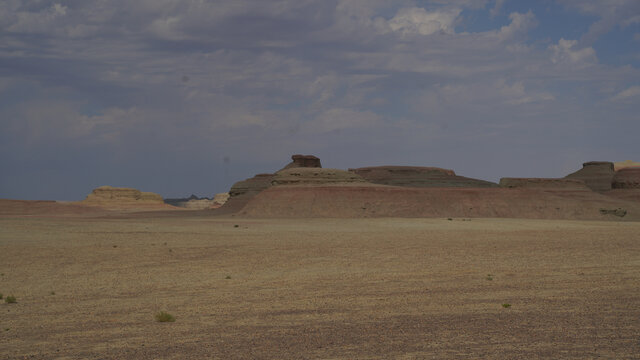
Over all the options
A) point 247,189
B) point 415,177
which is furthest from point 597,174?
point 247,189

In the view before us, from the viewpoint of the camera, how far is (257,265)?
71.8 ft

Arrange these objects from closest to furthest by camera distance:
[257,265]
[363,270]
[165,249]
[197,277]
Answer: [197,277] < [363,270] < [257,265] < [165,249]

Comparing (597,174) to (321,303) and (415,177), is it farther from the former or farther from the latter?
(321,303)

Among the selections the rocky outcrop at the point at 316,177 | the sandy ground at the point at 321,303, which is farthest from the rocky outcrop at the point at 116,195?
the sandy ground at the point at 321,303

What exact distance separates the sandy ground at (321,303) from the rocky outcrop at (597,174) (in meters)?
103

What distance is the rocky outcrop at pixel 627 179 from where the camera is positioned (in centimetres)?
10731

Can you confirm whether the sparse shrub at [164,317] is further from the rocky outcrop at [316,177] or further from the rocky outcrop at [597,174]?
the rocky outcrop at [597,174]

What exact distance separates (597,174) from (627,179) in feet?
53.2

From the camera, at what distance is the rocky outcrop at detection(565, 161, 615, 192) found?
395ft

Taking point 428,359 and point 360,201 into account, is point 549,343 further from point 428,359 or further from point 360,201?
point 360,201

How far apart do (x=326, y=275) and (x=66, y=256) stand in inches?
465

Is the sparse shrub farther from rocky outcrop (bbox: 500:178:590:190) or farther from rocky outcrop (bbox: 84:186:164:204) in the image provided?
rocky outcrop (bbox: 84:186:164:204)

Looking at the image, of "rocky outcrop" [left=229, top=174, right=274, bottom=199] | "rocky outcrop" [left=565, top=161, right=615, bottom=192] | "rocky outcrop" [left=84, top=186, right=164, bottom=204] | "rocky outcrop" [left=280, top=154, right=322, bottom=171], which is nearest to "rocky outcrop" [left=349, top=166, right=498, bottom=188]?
"rocky outcrop" [left=280, top=154, right=322, bottom=171]

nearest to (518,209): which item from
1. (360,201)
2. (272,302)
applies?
(360,201)
